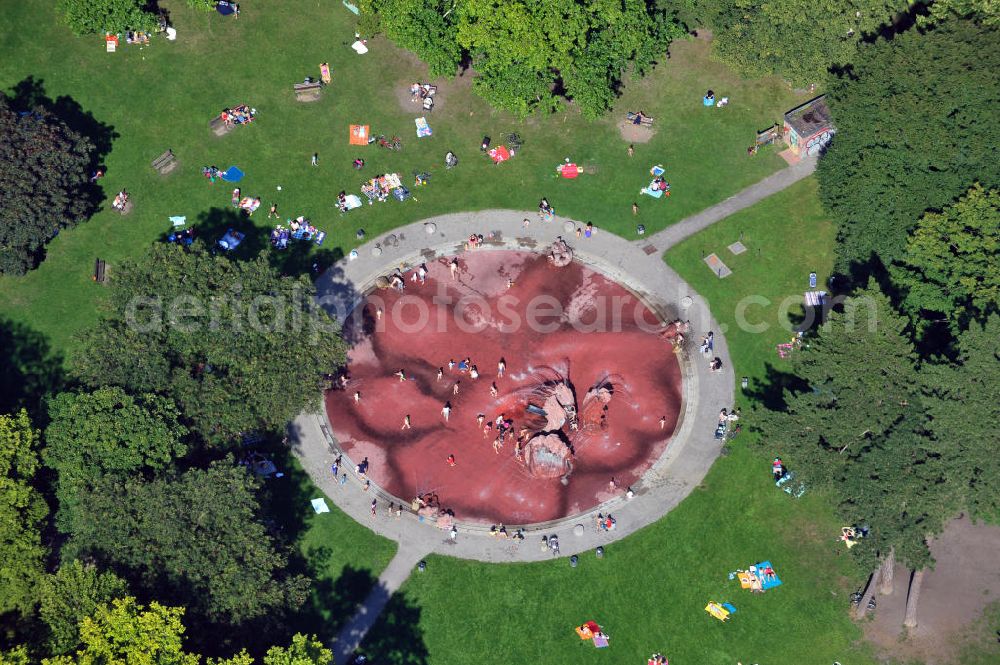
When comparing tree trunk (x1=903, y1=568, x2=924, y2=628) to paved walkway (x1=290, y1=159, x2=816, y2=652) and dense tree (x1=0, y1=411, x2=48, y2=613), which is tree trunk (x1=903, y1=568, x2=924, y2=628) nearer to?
paved walkway (x1=290, y1=159, x2=816, y2=652)

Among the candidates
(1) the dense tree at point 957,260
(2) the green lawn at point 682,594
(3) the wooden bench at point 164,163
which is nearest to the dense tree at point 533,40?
(3) the wooden bench at point 164,163

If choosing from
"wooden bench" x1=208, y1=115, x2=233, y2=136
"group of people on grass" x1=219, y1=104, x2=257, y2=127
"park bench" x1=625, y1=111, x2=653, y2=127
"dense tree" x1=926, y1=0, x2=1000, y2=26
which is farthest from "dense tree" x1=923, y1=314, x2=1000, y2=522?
"wooden bench" x1=208, y1=115, x2=233, y2=136

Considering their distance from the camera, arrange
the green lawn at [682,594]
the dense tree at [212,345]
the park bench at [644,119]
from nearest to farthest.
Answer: the dense tree at [212,345], the green lawn at [682,594], the park bench at [644,119]

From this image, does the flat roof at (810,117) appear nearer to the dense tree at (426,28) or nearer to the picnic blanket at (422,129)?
the dense tree at (426,28)

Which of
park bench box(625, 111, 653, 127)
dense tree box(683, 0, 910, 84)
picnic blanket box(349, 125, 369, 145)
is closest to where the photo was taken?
dense tree box(683, 0, 910, 84)

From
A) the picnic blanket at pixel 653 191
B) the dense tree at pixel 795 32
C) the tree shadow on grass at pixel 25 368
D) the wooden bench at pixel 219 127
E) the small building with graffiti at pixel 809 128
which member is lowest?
the tree shadow on grass at pixel 25 368

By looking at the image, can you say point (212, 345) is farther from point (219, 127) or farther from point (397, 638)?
point (219, 127)
